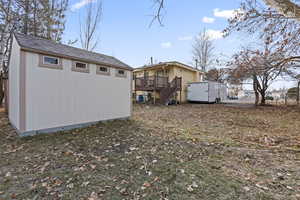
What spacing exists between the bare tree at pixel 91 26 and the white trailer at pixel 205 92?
1272 cm

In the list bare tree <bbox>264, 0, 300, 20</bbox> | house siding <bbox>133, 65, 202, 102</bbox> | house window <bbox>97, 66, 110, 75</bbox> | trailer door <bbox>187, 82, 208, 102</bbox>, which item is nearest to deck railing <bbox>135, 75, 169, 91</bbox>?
house siding <bbox>133, 65, 202, 102</bbox>

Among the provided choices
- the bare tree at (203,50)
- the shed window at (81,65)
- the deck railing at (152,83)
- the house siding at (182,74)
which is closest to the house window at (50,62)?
the shed window at (81,65)

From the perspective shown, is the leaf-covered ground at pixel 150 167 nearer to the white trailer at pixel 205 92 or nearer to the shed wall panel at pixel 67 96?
the shed wall panel at pixel 67 96

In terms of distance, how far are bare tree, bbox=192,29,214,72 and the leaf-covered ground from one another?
2455 centimetres

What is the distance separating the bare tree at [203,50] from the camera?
26.1 m

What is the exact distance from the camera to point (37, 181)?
2453 mm

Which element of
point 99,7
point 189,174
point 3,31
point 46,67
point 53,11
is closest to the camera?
point 189,174

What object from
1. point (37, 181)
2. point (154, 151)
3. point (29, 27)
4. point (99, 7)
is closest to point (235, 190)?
point (154, 151)

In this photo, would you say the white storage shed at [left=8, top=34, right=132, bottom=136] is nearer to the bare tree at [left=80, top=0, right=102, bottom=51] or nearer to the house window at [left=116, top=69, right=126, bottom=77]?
the house window at [left=116, top=69, right=126, bottom=77]

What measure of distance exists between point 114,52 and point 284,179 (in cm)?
2119

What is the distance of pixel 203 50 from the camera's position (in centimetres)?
2673

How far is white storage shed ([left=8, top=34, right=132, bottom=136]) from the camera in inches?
178

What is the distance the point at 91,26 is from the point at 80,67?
1284cm

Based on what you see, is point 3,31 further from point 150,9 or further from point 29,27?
point 150,9
